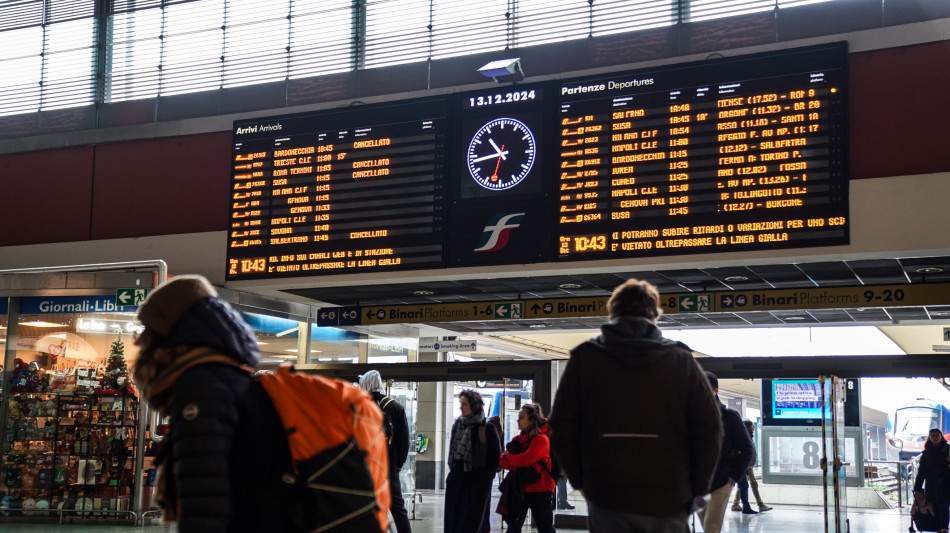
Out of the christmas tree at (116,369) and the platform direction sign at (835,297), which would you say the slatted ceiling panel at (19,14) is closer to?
the christmas tree at (116,369)

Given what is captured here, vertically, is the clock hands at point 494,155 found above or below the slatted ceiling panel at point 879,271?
above

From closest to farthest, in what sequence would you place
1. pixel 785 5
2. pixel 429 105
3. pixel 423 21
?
pixel 785 5
pixel 429 105
pixel 423 21

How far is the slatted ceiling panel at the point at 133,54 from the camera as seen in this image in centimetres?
1304

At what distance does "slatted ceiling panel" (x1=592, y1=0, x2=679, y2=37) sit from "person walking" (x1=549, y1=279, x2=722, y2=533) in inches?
303

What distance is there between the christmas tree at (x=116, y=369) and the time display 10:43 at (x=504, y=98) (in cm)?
556

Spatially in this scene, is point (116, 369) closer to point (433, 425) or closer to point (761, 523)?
point (761, 523)

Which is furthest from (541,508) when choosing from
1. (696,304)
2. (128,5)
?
(128,5)

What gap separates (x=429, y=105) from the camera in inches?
413

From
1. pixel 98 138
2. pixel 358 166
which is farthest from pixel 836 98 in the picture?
pixel 98 138

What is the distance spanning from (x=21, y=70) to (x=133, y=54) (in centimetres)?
200

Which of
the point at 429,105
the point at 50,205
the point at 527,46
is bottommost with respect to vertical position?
the point at 50,205

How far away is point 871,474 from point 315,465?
1873 cm

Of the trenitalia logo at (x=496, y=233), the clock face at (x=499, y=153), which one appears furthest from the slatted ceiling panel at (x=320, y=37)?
the trenitalia logo at (x=496, y=233)

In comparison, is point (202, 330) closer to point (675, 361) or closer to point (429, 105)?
point (675, 361)
